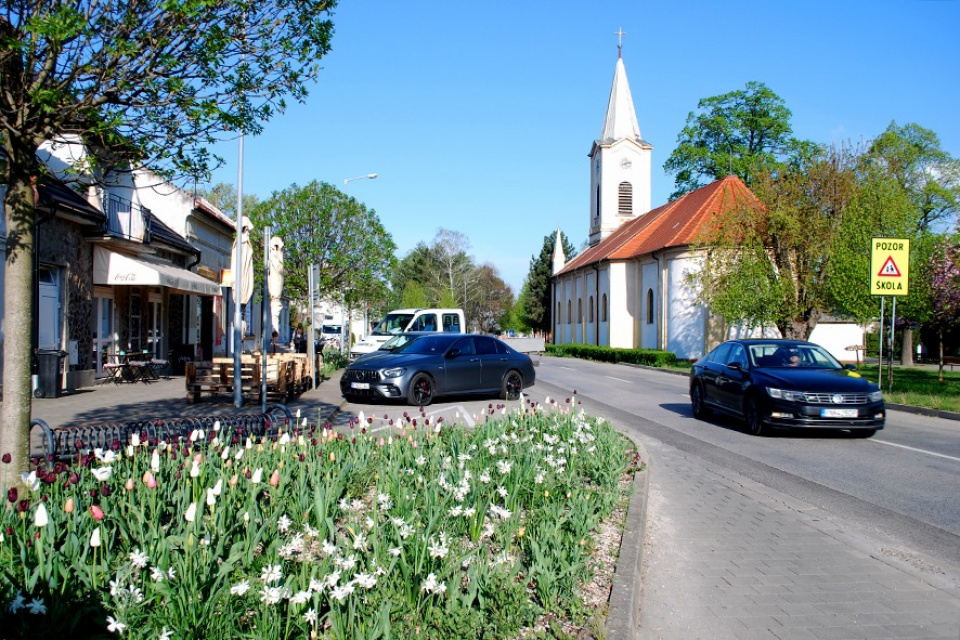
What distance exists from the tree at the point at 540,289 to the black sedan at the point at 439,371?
219 feet

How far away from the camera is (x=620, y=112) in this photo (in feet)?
191

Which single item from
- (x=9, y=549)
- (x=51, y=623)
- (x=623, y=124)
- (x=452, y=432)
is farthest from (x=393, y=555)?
(x=623, y=124)

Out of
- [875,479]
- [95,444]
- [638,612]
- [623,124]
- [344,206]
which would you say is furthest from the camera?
[623,124]

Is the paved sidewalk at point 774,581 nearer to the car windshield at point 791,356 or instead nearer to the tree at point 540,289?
the car windshield at point 791,356

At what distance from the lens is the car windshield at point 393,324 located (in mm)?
27438

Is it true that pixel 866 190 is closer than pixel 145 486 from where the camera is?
No

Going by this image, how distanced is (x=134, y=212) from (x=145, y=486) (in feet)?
60.5

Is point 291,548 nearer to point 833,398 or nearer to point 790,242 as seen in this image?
point 833,398

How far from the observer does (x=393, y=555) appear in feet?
12.7

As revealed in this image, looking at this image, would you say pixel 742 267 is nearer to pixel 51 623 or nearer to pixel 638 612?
pixel 638 612

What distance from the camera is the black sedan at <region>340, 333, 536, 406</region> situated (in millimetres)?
15625

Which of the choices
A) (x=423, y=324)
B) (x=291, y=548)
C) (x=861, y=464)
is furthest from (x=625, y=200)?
(x=291, y=548)

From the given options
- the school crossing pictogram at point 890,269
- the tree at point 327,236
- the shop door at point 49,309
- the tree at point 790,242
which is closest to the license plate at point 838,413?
the school crossing pictogram at point 890,269

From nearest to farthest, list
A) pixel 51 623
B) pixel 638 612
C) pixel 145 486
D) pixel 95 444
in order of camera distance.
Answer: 1. pixel 51 623
2. pixel 638 612
3. pixel 145 486
4. pixel 95 444
